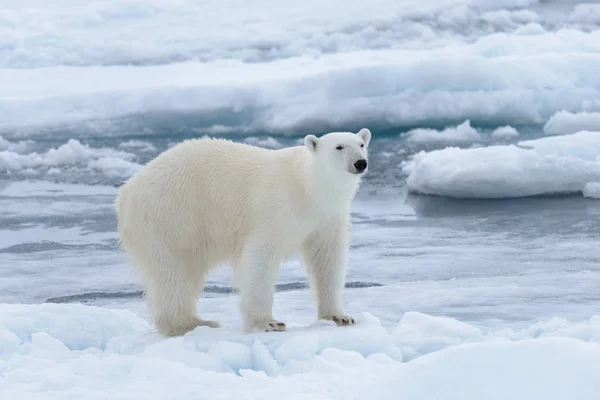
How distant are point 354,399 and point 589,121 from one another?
10.4 metres

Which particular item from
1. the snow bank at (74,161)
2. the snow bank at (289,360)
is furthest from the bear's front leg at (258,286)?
the snow bank at (74,161)

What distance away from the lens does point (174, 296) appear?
12.4ft

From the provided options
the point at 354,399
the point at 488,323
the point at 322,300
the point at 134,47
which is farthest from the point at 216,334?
the point at 134,47

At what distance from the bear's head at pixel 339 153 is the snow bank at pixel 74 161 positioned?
763 centimetres

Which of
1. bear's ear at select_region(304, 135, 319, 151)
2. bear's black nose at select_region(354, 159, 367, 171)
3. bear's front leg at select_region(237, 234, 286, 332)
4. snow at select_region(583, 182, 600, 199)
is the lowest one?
snow at select_region(583, 182, 600, 199)

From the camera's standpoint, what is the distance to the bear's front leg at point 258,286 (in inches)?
142

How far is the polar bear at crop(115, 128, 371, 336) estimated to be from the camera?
3.62 meters

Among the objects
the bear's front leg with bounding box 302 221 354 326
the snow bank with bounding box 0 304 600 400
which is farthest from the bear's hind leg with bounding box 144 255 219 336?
the bear's front leg with bounding box 302 221 354 326

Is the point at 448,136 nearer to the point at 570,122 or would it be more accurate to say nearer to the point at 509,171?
the point at 570,122

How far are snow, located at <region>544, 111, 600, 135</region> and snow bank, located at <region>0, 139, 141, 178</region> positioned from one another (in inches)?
220

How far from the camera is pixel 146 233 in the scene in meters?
3.79

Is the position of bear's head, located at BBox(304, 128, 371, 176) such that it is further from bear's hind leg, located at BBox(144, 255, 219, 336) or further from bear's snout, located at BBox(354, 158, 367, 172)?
bear's hind leg, located at BBox(144, 255, 219, 336)

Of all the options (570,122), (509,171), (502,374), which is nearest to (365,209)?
(509,171)

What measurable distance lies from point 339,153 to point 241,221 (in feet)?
1.71
